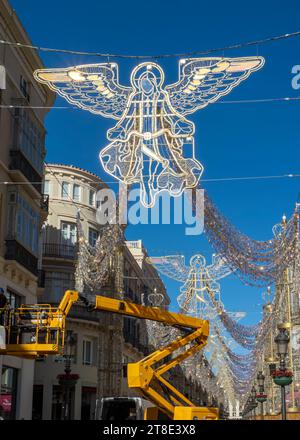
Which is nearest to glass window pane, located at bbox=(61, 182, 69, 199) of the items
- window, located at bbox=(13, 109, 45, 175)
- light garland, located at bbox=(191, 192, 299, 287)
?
window, located at bbox=(13, 109, 45, 175)

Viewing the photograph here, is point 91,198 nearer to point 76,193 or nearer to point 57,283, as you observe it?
point 76,193

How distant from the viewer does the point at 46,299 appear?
1746 inches

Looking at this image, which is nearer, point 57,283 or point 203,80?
point 203,80

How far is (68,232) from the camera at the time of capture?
154ft

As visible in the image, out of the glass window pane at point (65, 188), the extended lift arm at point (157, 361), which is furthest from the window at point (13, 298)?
the glass window pane at point (65, 188)

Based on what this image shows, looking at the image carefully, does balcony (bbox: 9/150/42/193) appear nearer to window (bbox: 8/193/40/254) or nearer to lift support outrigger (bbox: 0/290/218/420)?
window (bbox: 8/193/40/254)

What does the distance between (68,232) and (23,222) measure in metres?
19.0

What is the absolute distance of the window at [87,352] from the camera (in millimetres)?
45031

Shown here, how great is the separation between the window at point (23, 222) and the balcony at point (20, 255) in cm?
26

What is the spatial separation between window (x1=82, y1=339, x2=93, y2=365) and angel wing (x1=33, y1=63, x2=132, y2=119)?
2956 centimetres

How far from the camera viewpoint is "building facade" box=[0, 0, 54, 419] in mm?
26108

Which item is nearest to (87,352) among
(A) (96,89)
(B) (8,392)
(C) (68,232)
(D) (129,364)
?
(C) (68,232)

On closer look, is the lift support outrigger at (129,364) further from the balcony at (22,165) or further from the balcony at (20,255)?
the balcony at (22,165)
